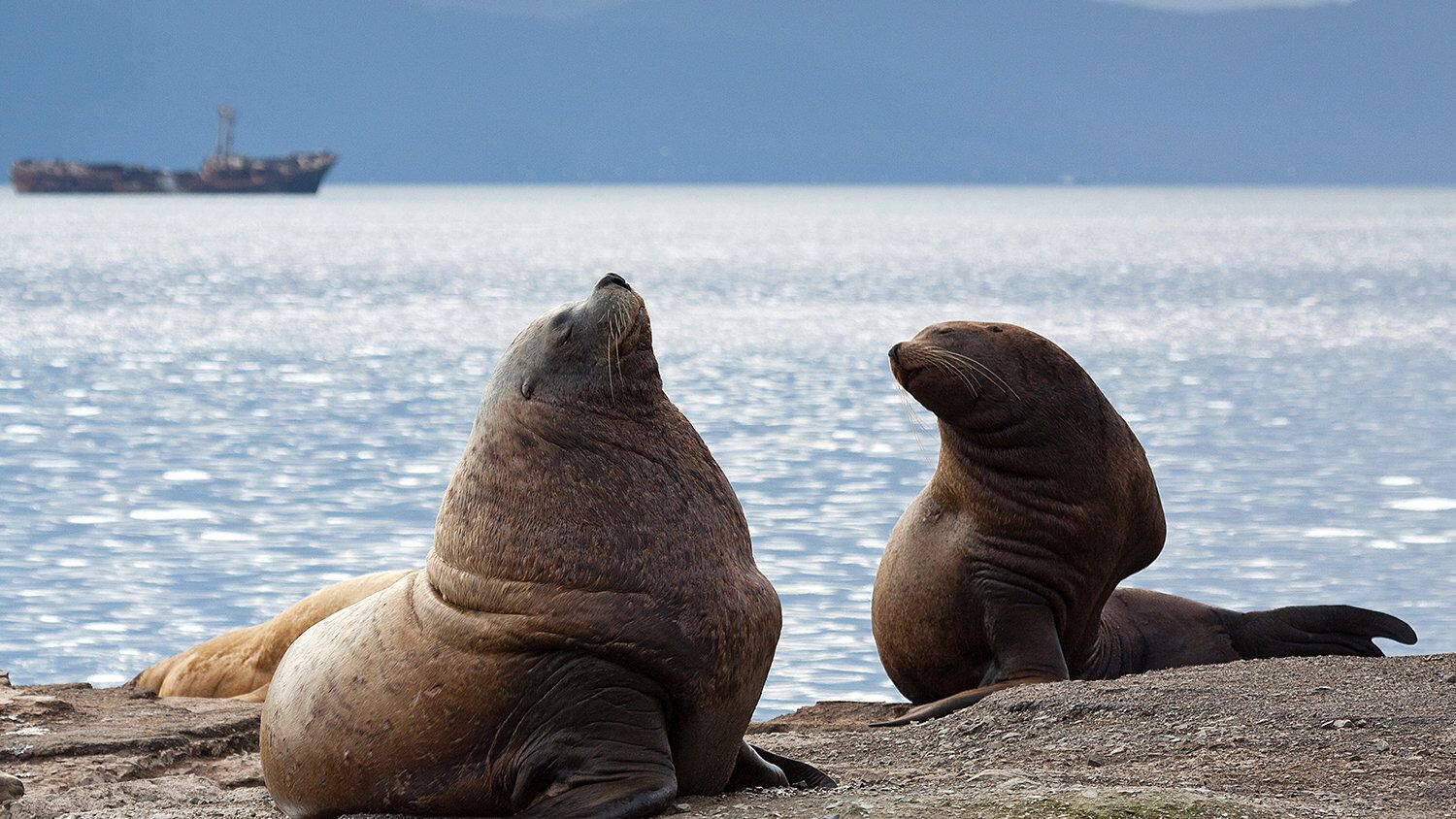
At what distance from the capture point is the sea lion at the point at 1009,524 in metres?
6.45

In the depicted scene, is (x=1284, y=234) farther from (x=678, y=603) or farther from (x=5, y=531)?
(x=678, y=603)

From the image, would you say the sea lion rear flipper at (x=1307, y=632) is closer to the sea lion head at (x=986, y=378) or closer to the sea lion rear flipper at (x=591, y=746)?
the sea lion head at (x=986, y=378)

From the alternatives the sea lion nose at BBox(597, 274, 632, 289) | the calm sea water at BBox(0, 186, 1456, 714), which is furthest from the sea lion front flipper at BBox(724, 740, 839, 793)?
the calm sea water at BBox(0, 186, 1456, 714)

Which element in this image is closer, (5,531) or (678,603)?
(678,603)

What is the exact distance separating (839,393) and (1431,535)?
359 inches

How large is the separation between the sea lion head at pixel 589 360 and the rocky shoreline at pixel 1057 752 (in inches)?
38.4

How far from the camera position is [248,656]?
7.07 metres

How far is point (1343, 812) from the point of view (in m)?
4.05

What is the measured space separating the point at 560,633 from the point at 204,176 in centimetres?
13811

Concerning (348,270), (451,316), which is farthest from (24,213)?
(451,316)

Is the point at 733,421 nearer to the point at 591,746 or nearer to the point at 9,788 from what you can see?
the point at 9,788

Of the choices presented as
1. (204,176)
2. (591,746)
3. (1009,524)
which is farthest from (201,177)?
(591,746)

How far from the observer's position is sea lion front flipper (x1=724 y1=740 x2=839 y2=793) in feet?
14.3

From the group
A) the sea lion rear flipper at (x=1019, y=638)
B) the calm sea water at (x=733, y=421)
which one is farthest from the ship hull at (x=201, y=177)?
the sea lion rear flipper at (x=1019, y=638)
